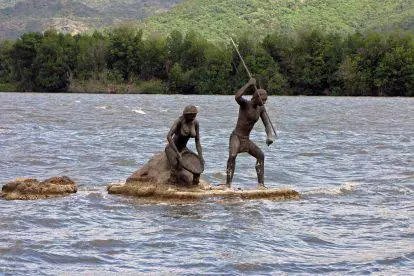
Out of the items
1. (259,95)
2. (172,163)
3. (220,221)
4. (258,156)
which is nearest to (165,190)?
(172,163)

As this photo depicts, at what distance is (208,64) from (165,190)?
90465 millimetres

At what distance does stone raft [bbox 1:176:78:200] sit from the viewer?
1673 cm

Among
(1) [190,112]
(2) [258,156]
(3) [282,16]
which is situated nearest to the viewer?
(1) [190,112]

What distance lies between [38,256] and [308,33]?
9770 centimetres

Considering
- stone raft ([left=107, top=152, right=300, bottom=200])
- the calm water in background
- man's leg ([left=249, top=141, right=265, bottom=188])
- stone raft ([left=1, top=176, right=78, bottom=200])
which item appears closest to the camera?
the calm water in background

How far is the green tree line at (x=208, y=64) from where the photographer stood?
100 m

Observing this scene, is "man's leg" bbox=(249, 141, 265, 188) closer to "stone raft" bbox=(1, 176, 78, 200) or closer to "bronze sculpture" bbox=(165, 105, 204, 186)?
"bronze sculpture" bbox=(165, 105, 204, 186)

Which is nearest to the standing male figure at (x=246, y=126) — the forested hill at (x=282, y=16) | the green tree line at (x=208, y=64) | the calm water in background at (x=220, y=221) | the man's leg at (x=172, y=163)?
the man's leg at (x=172, y=163)

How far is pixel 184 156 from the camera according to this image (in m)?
17.0

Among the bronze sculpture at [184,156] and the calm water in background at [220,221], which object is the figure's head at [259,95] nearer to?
the bronze sculpture at [184,156]

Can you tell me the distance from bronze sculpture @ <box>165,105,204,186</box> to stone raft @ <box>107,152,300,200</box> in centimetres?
18

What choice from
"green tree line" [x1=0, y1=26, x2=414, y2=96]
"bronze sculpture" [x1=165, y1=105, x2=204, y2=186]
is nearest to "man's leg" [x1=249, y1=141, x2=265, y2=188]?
"bronze sculpture" [x1=165, y1=105, x2=204, y2=186]

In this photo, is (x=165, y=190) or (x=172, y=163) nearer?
(x=165, y=190)

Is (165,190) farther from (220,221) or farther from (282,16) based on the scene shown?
(282,16)
